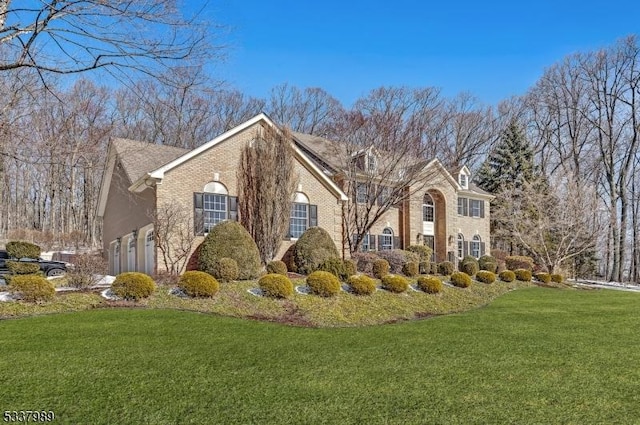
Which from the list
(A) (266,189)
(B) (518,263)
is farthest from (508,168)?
(A) (266,189)

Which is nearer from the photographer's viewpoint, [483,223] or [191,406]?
[191,406]

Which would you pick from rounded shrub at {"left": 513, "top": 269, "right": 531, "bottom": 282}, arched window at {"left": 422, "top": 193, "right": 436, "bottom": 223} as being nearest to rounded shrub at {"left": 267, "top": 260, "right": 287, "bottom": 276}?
rounded shrub at {"left": 513, "top": 269, "right": 531, "bottom": 282}

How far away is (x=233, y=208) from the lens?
1747 cm

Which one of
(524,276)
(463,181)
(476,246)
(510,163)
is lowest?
(524,276)

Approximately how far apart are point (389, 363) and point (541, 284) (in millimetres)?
18625

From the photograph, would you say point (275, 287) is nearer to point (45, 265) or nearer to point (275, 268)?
point (275, 268)

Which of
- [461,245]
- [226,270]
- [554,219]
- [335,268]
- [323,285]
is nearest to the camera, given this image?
[323,285]

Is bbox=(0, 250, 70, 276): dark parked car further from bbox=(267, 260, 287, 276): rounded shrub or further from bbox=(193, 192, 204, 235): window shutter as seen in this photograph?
bbox=(267, 260, 287, 276): rounded shrub

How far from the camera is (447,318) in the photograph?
1177 cm

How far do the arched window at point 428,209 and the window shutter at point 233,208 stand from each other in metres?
15.0

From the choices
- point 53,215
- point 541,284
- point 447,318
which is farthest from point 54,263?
point 541,284

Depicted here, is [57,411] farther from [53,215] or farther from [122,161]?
[53,215]

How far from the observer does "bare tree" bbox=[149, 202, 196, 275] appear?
15.6 metres

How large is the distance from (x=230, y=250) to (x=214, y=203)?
293cm
